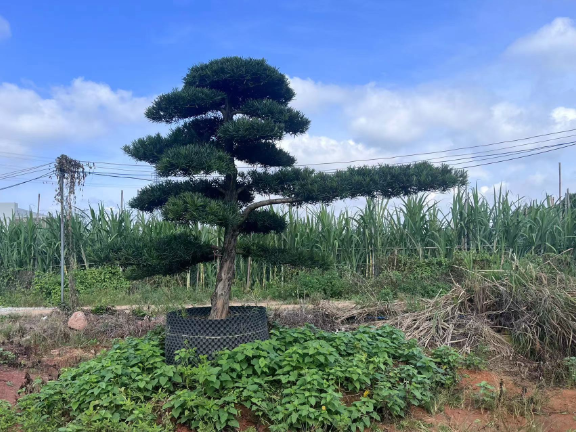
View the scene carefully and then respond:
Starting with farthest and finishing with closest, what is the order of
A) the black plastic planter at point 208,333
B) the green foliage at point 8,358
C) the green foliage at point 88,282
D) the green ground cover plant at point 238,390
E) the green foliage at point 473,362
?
1. the green foliage at point 88,282
2. the green foliage at point 8,358
3. the green foliage at point 473,362
4. the black plastic planter at point 208,333
5. the green ground cover plant at point 238,390

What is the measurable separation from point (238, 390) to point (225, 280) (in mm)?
1177

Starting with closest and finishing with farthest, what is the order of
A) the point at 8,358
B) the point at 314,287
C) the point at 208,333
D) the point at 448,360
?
the point at 208,333, the point at 448,360, the point at 8,358, the point at 314,287

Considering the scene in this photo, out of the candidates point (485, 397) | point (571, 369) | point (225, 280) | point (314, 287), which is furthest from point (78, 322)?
point (571, 369)

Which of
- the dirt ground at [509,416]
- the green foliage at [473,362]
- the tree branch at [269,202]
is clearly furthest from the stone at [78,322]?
the green foliage at [473,362]

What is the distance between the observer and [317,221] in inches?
403

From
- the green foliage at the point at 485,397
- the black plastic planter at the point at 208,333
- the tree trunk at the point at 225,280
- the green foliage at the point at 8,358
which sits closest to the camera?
the green foliage at the point at 485,397

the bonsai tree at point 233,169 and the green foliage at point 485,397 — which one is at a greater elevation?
the bonsai tree at point 233,169

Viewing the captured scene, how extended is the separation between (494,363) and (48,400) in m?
3.78

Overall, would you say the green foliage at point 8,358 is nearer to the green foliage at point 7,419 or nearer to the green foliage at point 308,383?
the green foliage at point 7,419

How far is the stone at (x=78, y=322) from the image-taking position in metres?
5.91

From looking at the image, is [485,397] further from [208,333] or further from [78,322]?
[78,322]

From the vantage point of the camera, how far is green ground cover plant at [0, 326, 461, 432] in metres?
3.01

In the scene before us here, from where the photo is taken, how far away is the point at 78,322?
5957mm

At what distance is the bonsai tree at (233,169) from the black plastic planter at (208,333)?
1.27ft
